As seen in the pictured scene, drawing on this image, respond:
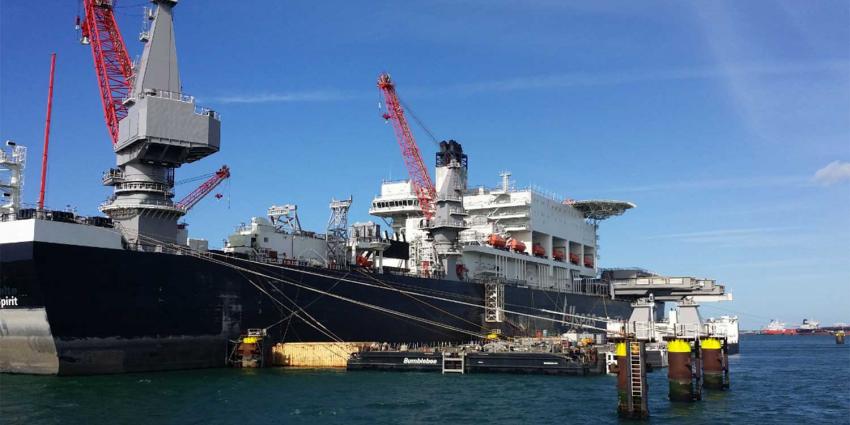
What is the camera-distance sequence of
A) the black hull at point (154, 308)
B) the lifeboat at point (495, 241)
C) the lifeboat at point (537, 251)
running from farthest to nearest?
the lifeboat at point (537, 251)
the lifeboat at point (495, 241)
the black hull at point (154, 308)

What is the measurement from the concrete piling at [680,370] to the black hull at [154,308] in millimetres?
21022

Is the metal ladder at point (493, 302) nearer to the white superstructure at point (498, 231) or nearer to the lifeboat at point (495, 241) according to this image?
the white superstructure at point (498, 231)

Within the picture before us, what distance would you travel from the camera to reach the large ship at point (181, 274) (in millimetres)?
34031

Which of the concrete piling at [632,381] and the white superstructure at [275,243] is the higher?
the white superstructure at [275,243]

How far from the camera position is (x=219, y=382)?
34.4 m

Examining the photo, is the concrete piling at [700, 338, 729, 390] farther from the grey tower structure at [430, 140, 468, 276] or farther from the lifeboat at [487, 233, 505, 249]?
the lifeboat at [487, 233, 505, 249]

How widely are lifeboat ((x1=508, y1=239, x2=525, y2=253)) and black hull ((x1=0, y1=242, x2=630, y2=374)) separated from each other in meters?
19.1

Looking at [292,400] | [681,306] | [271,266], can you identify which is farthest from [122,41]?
[681,306]

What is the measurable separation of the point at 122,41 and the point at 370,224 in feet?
65.7

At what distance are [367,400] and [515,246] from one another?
38.2 metres

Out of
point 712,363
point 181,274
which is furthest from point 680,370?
point 181,274

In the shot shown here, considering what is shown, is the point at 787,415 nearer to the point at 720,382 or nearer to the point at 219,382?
the point at 720,382

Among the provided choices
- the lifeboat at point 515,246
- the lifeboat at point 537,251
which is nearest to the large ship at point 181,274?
the lifeboat at point 515,246

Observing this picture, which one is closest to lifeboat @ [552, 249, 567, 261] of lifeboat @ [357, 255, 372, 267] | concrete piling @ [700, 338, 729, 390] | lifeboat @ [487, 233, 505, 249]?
lifeboat @ [487, 233, 505, 249]
